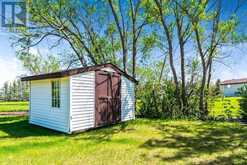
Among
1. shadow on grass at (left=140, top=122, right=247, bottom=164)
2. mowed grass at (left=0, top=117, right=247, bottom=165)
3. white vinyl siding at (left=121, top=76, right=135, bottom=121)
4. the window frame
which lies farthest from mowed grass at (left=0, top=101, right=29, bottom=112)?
shadow on grass at (left=140, top=122, right=247, bottom=164)

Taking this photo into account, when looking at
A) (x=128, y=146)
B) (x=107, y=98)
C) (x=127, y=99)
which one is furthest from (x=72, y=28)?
(x=128, y=146)

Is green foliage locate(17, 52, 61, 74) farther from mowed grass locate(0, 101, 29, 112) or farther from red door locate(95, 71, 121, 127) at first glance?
red door locate(95, 71, 121, 127)

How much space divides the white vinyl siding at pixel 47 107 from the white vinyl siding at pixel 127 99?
3413 mm

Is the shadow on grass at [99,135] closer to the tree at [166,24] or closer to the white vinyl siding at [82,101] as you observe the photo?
the white vinyl siding at [82,101]

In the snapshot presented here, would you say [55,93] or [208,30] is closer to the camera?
[55,93]

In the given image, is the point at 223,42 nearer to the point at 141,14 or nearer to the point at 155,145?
the point at 141,14

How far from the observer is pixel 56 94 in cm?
909

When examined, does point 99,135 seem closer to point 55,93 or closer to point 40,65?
point 55,93

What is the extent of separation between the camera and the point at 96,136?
8.02 meters

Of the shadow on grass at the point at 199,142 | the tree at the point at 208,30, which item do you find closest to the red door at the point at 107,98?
the shadow on grass at the point at 199,142

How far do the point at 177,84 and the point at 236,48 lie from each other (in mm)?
4586

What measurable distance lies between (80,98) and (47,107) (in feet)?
6.00

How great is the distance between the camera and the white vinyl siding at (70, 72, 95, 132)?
845cm

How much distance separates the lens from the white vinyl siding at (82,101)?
8.45 metres
